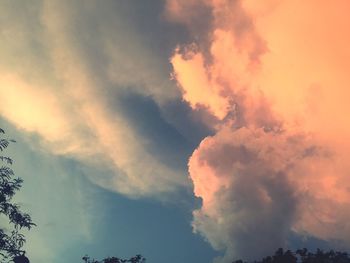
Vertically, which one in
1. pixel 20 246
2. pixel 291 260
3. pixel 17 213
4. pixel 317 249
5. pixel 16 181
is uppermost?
pixel 317 249

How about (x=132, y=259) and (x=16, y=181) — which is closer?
(x=16, y=181)

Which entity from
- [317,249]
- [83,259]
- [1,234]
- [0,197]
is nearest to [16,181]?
[0,197]

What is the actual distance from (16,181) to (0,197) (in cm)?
148

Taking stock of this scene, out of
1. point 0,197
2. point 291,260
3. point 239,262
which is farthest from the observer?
point 239,262

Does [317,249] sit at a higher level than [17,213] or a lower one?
higher

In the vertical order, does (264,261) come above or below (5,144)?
above

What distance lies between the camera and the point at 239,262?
97312 mm

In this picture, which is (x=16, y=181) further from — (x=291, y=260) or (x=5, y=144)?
(x=291, y=260)

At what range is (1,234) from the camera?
80.6 feet

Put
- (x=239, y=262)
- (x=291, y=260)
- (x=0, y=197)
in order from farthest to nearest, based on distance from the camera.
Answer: (x=239, y=262)
(x=291, y=260)
(x=0, y=197)

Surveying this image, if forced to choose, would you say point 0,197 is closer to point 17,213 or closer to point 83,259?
point 17,213

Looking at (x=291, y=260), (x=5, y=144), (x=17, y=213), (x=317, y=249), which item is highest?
(x=317, y=249)

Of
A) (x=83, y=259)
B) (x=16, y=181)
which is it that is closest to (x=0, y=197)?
(x=16, y=181)

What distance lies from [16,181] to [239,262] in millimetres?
84231
